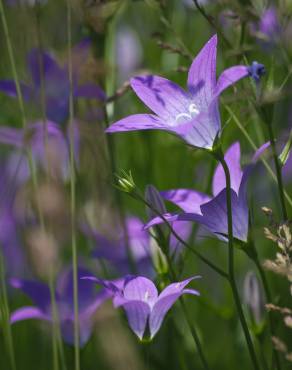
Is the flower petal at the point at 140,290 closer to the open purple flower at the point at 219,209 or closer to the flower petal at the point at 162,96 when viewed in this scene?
the open purple flower at the point at 219,209

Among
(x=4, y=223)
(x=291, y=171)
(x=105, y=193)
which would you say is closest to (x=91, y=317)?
(x=105, y=193)

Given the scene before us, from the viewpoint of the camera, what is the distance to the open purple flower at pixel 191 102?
872 millimetres

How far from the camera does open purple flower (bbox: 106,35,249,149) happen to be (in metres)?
0.87

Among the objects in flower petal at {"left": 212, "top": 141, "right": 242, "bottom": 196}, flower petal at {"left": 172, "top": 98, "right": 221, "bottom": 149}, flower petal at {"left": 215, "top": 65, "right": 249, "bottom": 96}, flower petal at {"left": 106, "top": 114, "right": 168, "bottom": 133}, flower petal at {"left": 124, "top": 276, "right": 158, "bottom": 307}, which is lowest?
flower petal at {"left": 124, "top": 276, "right": 158, "bottom": 307}

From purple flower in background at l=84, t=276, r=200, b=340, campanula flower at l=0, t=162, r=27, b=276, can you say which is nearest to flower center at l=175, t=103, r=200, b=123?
purple flower in background at l=84, t=276, r=200, b=340

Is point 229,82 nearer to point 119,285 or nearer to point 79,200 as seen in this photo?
point 119,285

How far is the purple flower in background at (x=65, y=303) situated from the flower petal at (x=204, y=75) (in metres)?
0.30

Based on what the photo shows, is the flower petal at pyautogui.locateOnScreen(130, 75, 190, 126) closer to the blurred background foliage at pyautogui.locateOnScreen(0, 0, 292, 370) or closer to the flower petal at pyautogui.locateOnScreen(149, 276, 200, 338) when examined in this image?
the blurred background foliage at pyautogui.locateOnScreen(0, 0, 292, 370)

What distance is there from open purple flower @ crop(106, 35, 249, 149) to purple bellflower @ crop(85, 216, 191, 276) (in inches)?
12.6

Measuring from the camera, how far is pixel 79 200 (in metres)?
1.53

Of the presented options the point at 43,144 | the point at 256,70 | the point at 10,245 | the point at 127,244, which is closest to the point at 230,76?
the point at 256,70

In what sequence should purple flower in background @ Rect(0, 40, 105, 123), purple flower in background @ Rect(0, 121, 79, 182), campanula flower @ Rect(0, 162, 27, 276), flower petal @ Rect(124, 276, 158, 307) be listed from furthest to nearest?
campanula flower @ Rect(0, 162, 27, 276), purple flower in background @ Rect(0, 40, 105, 123), purple flower in background @ Rect(0, 121, 79, 182), flower petal @ Rect(124, 276, 158, 307)

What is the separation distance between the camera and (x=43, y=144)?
143 cm

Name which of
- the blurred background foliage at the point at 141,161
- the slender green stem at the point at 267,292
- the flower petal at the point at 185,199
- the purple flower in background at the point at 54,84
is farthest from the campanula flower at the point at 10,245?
the slender green stem at the point at 267,292
